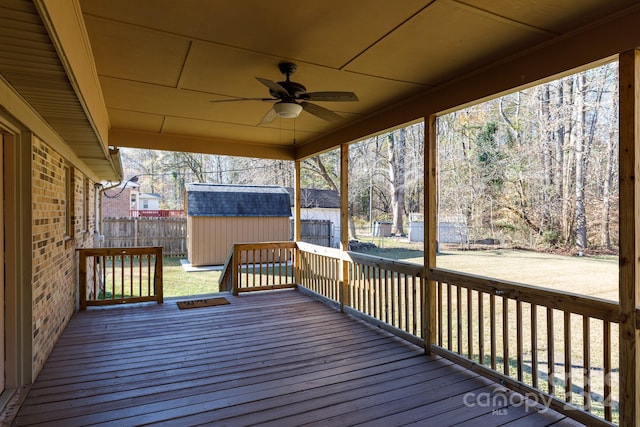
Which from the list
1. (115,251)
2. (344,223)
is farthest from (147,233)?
(344,223)

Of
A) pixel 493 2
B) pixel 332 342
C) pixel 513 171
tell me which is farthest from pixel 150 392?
pixel 513 171

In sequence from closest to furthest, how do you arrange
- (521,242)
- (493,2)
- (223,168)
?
(493,2), (521,242), (223,168)

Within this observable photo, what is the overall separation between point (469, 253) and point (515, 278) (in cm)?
413

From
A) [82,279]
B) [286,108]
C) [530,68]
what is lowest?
[82,279]

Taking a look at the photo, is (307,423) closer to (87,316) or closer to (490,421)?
(490,421)

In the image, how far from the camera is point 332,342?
154 inches

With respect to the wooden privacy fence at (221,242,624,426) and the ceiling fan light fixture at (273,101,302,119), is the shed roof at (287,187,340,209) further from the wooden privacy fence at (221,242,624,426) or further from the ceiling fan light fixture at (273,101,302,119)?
the ceiling fan light fixture at (273,101,302,119)

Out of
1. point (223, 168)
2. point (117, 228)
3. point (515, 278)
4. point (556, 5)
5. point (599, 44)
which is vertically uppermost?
point (223, 168)

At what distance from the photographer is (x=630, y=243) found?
7.00ft

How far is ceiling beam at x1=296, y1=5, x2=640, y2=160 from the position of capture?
2.20 meters

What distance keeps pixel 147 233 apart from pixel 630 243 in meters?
12.6

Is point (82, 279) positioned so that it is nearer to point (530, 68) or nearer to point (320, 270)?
point (320, 270)

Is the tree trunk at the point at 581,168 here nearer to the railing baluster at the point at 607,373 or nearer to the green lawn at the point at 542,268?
the green lawn at the point at 542,268

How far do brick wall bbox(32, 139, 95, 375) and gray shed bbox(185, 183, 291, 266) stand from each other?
5.96 meters
